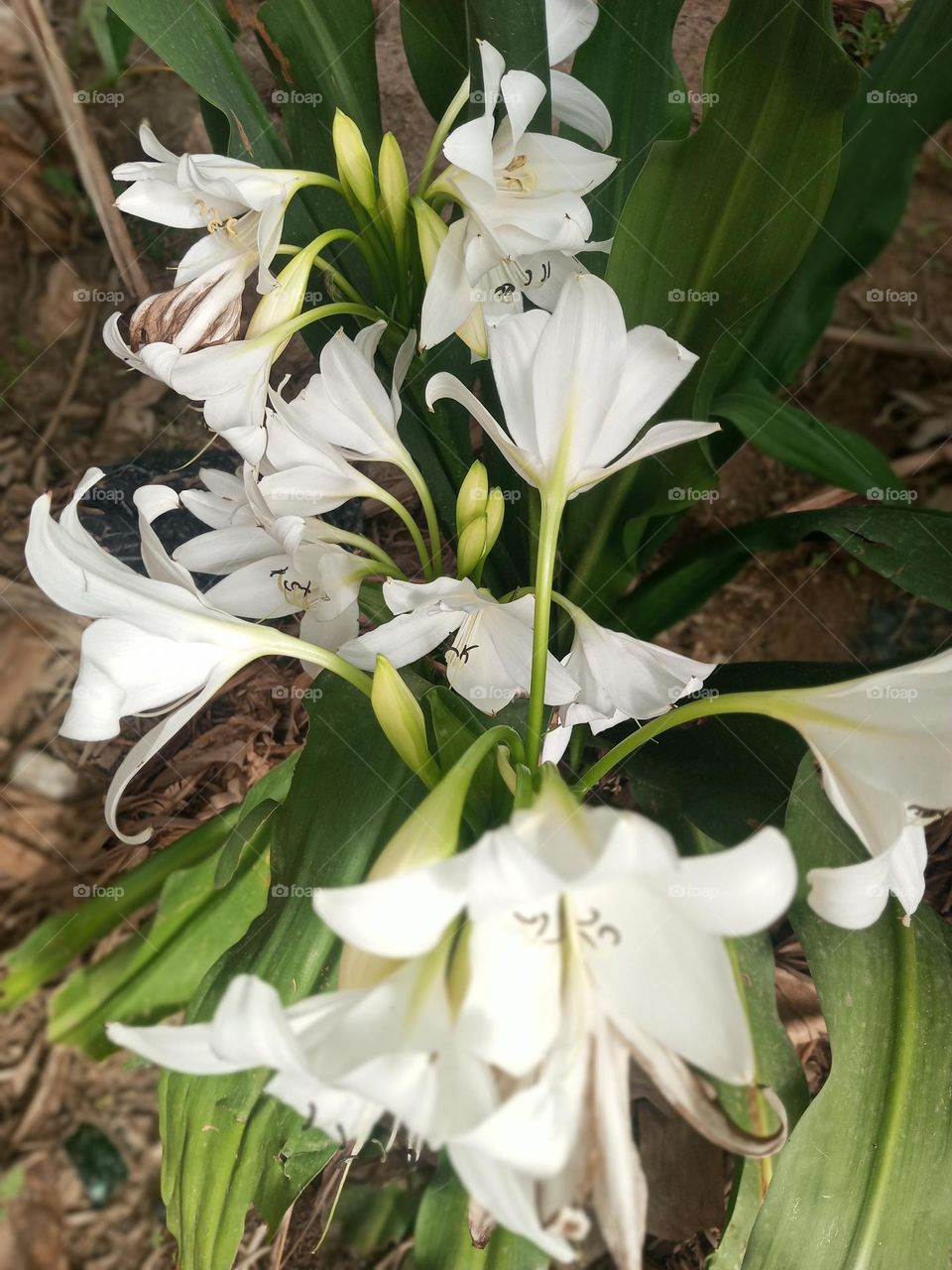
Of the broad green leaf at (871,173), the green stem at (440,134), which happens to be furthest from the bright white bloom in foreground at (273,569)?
the broad green leaf at (871,173)

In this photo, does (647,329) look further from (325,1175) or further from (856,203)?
(325,1175)

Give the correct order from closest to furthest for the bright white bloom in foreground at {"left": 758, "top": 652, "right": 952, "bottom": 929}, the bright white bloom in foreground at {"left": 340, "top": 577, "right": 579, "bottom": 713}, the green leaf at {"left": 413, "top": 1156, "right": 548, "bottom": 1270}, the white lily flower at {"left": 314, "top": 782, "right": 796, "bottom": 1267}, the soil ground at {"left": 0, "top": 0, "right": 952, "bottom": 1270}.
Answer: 1. the white lily flower at {"left": 314, "top": 782, "right": 796, "bottom": 1267}
2. the bright white bloom in foreground at {"left": 758, "top": 652, "right": 952, "bottom": 929}
3. the bright white bloom in foreground at {"left": 340, "top": 577, "right": 579, "bottom": 713}
4. the green leaf at {"left": 413, "top": 1156, "right": 548, "bottom": 1270}
5. the soil ground at {"left": 0, "top": 0, "right": 952, "bottom": 1270}

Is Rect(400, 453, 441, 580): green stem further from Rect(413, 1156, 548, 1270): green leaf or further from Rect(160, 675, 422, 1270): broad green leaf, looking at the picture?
Rect(413, 1156, 548, 1270): green leaf

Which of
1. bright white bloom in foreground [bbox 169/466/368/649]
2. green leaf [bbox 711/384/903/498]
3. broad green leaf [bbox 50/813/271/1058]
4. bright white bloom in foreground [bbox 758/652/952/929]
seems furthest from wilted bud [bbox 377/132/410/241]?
broad green leaf [bbox 50/813/271/1058]

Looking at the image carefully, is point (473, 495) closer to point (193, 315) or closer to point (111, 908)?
point (193, 315)

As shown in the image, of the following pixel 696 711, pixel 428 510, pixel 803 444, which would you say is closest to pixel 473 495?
pixel 428 510

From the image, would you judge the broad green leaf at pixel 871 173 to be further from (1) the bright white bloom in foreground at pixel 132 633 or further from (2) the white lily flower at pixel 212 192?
(1) the bright white bloom in foreground at pixel 132 633
